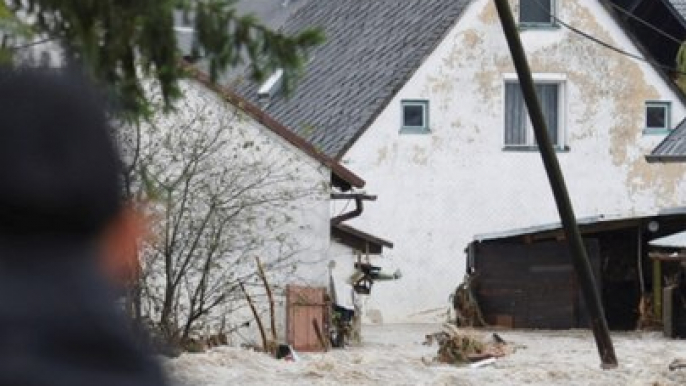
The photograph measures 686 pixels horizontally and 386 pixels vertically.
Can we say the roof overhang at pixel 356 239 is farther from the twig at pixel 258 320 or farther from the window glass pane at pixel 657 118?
the window glass pane at pixel 657 118

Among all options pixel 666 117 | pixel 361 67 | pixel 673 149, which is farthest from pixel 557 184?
pixel 666 117

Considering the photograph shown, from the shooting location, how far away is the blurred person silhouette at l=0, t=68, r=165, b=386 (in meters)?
0.97

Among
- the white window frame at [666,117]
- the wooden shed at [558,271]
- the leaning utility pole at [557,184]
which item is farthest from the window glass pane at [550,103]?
the leaning utility pole at [557,184]

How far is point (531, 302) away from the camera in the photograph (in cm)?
2909

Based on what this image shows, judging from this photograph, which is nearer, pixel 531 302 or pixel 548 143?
pixel 548 143

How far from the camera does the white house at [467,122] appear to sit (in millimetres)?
30938

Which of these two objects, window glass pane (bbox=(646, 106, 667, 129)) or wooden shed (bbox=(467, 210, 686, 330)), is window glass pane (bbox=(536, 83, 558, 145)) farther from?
wooden shed (bbox=(467, 210, 686, 330))

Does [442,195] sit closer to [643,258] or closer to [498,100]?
[498,100]

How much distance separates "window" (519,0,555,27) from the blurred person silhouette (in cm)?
3101

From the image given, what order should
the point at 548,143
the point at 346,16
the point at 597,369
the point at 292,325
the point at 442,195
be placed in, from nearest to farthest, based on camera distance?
the point at 548,143 < the point at 597,369 < the point at 292,325 < the point at 442,195 < the point at 346,16

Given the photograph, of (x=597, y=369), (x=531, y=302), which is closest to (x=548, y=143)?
(x=597, y=369)

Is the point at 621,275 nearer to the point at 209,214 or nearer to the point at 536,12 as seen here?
the point at 536,12

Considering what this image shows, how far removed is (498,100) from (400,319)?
4.60 m

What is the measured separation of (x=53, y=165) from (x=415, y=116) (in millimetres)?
30387
